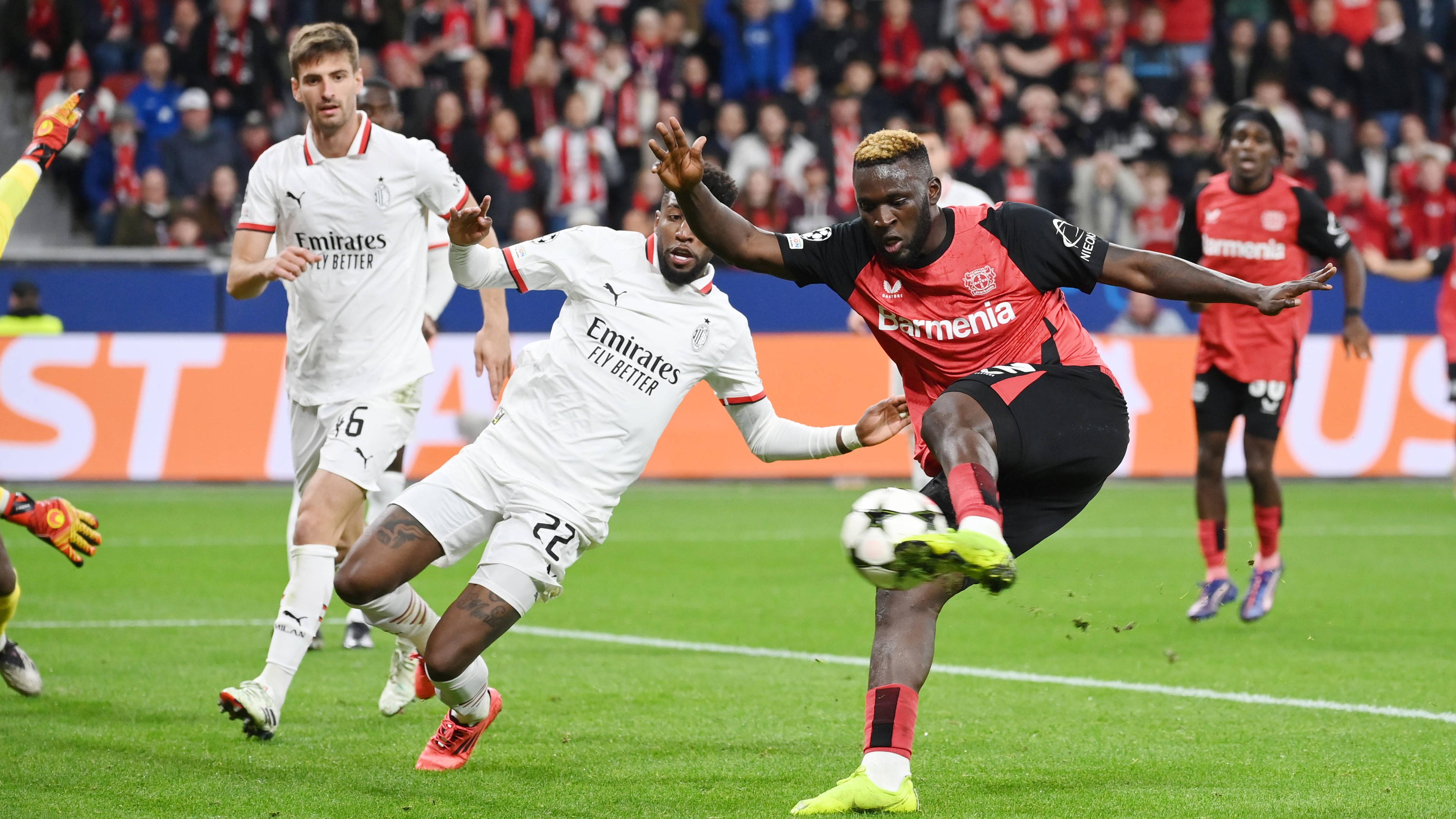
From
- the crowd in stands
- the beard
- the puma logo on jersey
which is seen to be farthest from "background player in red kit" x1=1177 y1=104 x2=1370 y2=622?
the crowd in stands

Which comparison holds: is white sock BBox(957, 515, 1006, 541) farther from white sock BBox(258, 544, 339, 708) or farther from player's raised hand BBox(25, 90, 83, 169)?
player's raised hand BBox(25, 90, 83, 169)

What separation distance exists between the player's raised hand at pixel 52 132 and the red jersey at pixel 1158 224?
13.7 meters

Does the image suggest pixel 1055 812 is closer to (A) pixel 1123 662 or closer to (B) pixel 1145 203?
(A) pixel 1123 662

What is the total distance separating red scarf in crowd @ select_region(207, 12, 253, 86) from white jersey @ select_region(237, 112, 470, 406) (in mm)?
11957

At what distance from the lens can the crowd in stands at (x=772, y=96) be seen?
57.6ft

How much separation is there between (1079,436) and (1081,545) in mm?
7307

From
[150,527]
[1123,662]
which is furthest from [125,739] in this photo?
[150,527]

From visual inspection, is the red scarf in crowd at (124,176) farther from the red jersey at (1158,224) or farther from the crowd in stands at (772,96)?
the red jersey at (1158,224)

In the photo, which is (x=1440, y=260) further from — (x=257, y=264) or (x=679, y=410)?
(x=257, y=264)

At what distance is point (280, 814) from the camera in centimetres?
488

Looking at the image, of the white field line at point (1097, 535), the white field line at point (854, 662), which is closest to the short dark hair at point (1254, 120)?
the white field line at point (854, 662)

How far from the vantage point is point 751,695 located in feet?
23.0

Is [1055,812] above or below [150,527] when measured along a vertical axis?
above

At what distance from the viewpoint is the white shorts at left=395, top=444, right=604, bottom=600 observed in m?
5.64
